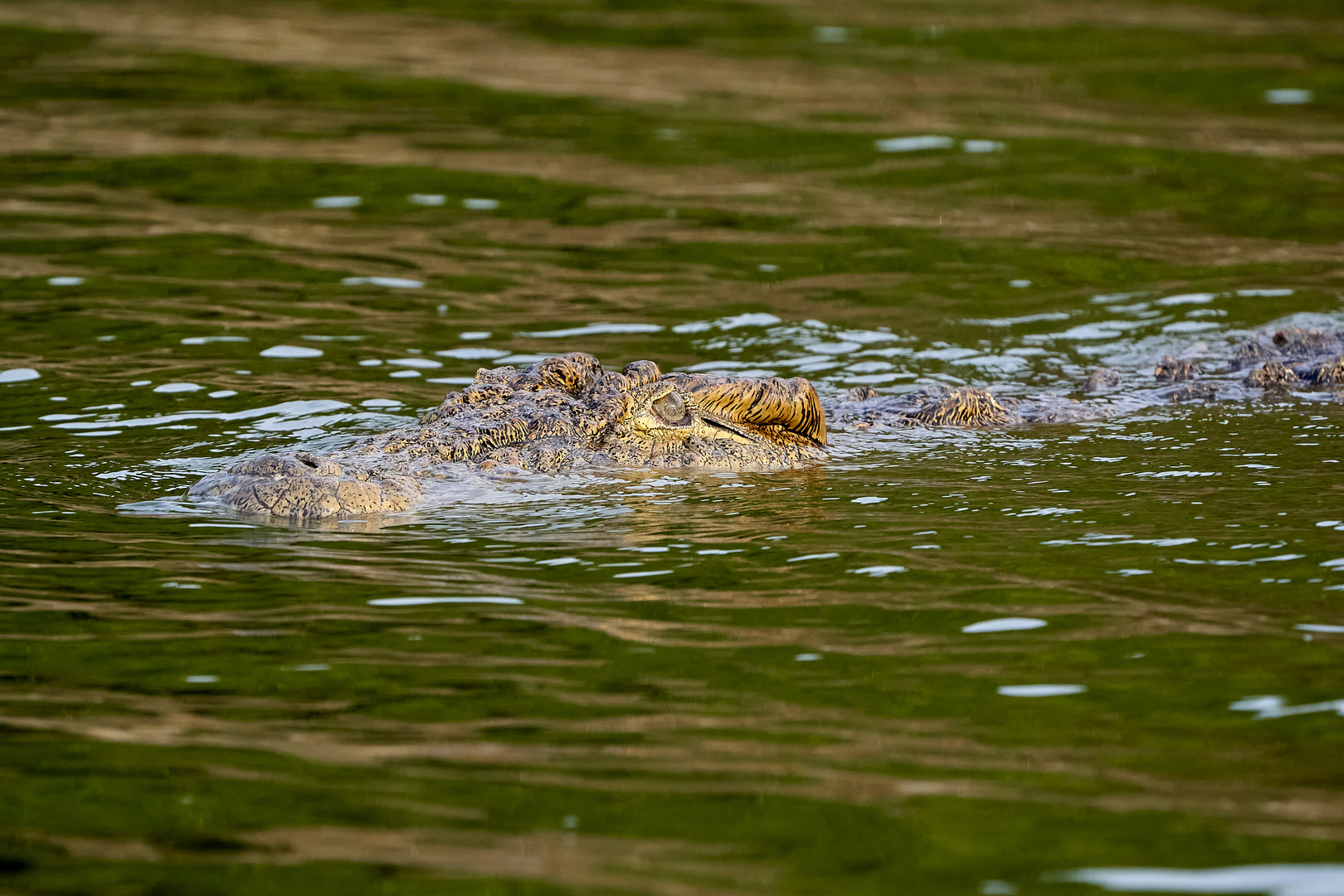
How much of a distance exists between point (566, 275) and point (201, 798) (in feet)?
27.9

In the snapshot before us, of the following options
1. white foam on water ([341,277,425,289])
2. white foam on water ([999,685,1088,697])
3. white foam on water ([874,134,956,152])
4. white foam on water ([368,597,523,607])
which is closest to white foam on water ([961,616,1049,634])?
white foam on water ([999,685,1088,697])

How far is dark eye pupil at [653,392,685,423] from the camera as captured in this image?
24.4ft

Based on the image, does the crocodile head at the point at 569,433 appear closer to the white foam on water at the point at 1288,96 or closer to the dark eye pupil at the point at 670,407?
the dark eye pupil at the point at 670,407

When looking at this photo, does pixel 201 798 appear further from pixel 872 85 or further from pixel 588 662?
pixel 872 85

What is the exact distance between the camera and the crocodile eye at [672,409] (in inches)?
293

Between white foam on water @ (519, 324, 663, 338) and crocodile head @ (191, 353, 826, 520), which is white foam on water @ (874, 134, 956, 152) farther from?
crocodile head @ (191, 353, 826, 520)

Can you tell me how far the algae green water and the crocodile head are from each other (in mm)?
194

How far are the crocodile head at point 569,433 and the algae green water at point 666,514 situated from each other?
194mm

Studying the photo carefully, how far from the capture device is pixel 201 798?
4086 millimetres

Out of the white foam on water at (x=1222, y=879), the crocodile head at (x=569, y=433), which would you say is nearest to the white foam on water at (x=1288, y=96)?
the crocodile head at (x=569, y=433)

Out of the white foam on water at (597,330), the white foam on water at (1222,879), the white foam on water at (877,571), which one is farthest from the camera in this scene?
the white foam on water at (597,330)

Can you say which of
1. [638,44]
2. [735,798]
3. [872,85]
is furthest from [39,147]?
[735,798]

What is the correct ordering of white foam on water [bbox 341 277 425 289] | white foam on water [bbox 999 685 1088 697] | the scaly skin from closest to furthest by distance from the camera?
white foam on water [bbox 999 685 1088 697] < the scaly skin < white foam on water [bbox 341 277 425 289]

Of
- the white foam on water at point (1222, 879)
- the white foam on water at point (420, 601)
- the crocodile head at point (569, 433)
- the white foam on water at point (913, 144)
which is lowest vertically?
the white foam on water at point (1222, 879)
